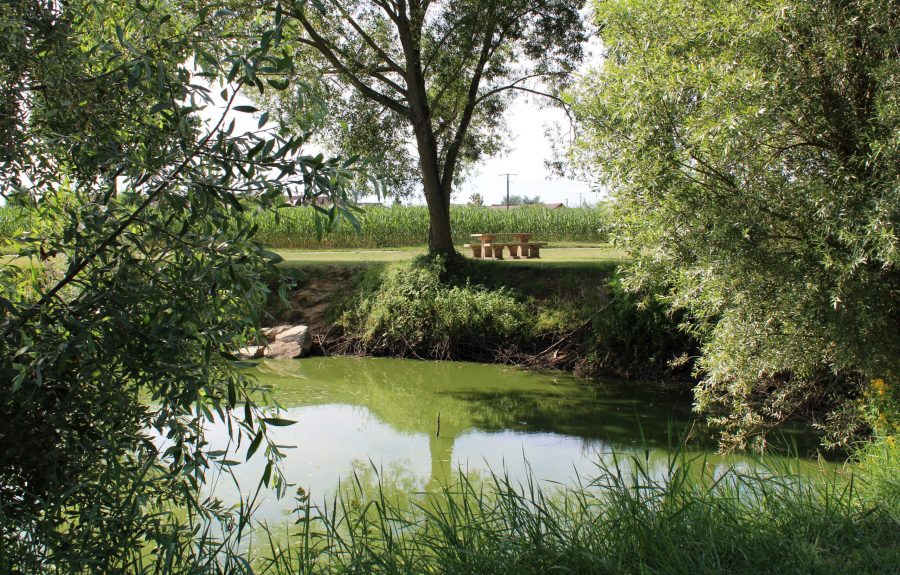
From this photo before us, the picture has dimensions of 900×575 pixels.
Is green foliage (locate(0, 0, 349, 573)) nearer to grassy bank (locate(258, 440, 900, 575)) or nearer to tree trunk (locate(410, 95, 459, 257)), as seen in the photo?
grassy bank (locate(258, 440, 900, 575))

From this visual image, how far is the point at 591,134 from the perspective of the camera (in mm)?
7703

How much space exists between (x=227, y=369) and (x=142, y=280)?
0.50 m

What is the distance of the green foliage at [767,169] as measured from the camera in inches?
237

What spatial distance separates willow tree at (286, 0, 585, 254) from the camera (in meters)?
15.9

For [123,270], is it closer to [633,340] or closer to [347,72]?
[633,340]

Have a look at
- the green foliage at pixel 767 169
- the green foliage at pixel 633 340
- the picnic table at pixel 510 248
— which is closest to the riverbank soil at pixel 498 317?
the green foliage at pixel 633 340

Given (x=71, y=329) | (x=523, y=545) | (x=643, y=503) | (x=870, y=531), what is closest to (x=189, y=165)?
(x=71, y=329)

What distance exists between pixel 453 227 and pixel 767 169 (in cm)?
2614

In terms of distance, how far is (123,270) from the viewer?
3080mm

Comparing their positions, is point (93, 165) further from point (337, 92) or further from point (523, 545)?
point (337, 92)

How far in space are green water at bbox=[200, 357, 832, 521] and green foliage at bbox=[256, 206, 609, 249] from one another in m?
14.8

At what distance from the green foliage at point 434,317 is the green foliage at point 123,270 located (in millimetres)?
11092

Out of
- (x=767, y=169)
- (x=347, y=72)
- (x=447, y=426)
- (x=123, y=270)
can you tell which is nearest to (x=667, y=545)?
(x=123, y=270)

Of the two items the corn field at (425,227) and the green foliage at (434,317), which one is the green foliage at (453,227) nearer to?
the corn field at (425,227)
